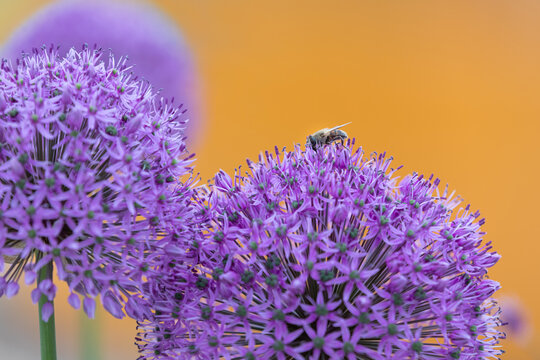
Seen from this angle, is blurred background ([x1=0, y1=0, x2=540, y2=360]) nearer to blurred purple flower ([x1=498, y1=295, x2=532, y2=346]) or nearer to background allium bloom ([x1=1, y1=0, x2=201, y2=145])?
blurred purple flower ([x1=498, y1=295, x2=532, y2=346])

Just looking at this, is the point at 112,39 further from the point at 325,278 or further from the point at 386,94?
the point at 386,94

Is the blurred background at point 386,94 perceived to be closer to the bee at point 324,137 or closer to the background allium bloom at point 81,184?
the bee at point 324,137

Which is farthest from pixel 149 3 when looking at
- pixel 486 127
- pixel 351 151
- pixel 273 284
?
pixel 273 284

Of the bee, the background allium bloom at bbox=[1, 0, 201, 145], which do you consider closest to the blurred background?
the background allium bloom at bbox=[1, 0, 201, 145]

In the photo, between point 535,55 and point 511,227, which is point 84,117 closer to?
point 511,227

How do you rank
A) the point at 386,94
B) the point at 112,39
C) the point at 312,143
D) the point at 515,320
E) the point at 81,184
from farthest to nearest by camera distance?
the point at 386,94, the point at 515,320, the point at 112,39, the point at 312,143, the point at 81,184

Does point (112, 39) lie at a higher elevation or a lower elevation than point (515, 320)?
higher

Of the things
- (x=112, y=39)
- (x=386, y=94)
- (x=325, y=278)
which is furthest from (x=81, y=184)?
(x=386, y=94)
